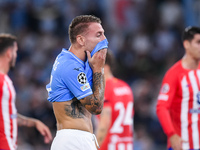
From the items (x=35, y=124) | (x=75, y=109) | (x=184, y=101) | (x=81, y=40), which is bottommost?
(x=35, y=124)

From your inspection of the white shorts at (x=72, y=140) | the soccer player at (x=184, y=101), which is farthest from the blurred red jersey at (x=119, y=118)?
the white shorts at (x=72, y=140)

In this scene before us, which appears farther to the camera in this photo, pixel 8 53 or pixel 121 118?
pixel 121 118

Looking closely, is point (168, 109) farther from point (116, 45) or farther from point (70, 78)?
point (116, 45)

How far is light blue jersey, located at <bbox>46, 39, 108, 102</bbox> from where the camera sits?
3.82m

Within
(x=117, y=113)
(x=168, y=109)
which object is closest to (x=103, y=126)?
(x=117, y=113)

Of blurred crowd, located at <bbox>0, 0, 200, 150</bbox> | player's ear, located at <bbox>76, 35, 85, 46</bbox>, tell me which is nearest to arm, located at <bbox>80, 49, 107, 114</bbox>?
player's ear, located at <bbox>76, 35, 85, 46</bbox>

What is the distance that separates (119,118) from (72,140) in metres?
2.56

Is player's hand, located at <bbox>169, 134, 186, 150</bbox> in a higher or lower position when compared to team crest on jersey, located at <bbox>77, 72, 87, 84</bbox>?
lower

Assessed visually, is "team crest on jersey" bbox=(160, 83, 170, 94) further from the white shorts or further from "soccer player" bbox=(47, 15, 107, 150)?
the white shorts

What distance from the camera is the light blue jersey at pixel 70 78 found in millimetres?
3816

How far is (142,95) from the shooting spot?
1084 centimetres

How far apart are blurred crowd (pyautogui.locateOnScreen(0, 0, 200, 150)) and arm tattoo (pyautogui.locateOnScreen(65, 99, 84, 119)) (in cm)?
589

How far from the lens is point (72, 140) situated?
3836mm

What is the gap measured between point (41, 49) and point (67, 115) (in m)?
10.1
